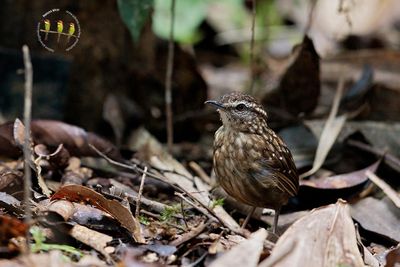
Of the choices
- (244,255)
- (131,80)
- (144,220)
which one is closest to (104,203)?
(144,220)

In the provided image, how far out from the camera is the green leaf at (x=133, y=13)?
5.75 metres

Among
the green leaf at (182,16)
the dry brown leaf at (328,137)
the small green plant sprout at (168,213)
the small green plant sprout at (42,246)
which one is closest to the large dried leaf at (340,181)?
the dry brown leaf at (328,137)

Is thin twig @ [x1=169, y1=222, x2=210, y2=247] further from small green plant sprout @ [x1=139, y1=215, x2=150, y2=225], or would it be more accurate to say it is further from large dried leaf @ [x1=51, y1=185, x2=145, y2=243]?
small green plant sprout @ [x1=139, y1=215, x2=150, y2=225]

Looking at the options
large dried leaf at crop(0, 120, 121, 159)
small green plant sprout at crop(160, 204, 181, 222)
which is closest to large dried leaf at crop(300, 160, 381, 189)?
small green plant sprout at crop(160, 204, 181, 222)

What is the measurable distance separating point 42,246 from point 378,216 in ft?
8.69

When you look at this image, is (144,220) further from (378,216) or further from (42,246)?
(378,216)

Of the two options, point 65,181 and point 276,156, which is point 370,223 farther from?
point 65,181

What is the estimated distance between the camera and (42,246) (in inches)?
→ 146

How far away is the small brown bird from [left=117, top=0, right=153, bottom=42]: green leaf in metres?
1.04

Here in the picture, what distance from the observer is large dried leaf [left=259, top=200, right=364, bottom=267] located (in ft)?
12.1

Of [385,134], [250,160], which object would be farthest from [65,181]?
[385,134]

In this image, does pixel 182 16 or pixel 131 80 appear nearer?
pixel 131 80

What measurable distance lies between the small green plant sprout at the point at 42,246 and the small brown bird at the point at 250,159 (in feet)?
4.82

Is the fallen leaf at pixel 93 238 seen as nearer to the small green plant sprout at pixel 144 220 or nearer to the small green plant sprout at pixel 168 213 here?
the small green plant sprout at pixel 144 220
